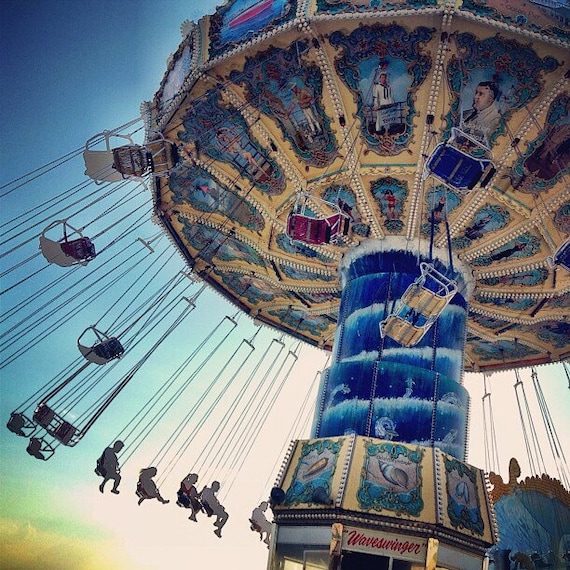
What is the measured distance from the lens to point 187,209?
41.9ft

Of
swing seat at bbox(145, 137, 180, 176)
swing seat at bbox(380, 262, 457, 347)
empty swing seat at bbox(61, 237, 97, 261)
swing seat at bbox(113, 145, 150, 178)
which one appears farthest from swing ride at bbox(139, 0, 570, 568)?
empty swing seat at bbox(61, 237, 97, 261)

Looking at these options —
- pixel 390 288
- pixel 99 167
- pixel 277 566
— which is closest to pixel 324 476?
pixel 277 566

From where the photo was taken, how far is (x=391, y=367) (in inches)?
408

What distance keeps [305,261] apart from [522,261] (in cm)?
401

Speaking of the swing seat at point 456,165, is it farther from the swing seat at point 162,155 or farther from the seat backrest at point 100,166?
the seat backrest at point 100,166

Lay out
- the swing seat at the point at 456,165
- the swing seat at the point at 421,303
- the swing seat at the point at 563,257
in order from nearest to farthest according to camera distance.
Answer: the swing seat at the point at 456,165 < the swing seat at the point at 563,257 < the swing seat at the point at 421,303

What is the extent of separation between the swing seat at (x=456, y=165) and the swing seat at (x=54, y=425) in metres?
6.79

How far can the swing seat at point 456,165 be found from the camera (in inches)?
336

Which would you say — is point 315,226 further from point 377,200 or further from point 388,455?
point 388,455

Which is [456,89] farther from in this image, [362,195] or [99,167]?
[99,167]

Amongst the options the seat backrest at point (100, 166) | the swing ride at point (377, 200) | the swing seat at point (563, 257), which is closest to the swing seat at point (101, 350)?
the swing ride at point (377, 200)

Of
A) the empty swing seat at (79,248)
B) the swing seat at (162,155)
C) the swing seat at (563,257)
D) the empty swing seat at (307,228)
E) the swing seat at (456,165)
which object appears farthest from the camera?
the swing seat at (162,155)

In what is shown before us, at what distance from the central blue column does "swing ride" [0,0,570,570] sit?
0.11 ft

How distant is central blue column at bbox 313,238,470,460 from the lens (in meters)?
10.0
